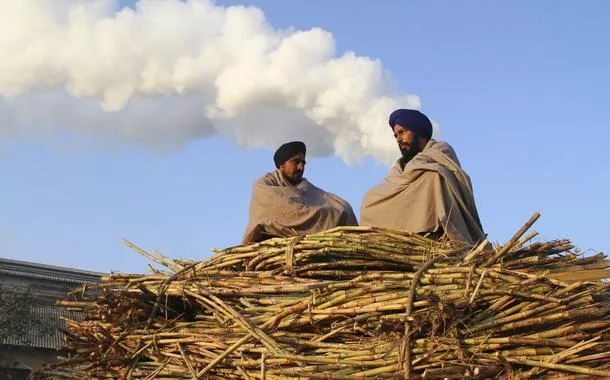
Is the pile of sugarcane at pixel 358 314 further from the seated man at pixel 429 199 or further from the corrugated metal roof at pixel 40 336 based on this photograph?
the corrugated metal roof at pixel 40 336

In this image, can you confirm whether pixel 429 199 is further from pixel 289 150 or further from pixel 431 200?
pixel 289 150

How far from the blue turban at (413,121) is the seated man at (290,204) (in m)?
0.93

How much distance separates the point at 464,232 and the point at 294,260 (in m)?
1.02

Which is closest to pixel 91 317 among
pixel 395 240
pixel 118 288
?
pixel 118 288

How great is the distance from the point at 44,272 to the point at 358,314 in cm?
2747

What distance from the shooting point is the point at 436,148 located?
4.78 m

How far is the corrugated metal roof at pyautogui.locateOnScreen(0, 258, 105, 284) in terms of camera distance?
28.3 metres

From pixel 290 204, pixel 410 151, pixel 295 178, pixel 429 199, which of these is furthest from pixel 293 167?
pixel 429 199

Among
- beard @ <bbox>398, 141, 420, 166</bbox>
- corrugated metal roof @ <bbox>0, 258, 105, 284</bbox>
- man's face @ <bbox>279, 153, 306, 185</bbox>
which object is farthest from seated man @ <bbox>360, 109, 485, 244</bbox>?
corrugated metal roof @ <bbox>0, 258, 105, 284</bbox>

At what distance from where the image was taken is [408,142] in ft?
16.6

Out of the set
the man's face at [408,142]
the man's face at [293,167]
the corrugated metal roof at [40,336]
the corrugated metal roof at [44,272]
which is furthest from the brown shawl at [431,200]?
the corrugated metal roof at [44,272]

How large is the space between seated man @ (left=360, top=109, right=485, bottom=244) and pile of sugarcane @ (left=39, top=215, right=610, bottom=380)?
1.28ft

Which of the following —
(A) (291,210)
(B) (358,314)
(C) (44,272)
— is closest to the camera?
(B) (358,314)

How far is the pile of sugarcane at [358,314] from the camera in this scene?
3.27m
